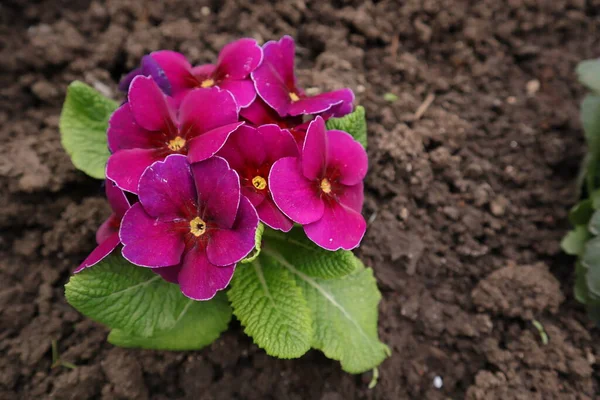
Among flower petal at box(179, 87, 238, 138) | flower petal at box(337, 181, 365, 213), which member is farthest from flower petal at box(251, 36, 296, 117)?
flower petal at box(337, 181, 365, 213)

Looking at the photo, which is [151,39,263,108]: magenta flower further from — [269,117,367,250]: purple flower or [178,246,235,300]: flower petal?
[178,246,235,300]: flower petal

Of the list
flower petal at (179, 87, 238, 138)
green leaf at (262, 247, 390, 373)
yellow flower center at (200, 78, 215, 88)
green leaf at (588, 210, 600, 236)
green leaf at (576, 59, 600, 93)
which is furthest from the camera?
green leaf at (576, 59, 600, 93)

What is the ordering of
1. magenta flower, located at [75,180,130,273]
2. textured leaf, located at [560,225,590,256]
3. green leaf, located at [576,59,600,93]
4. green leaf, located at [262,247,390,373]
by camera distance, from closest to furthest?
1. magenta flower, located at [75,180,130,273]
2. green leaf, located at [262,247,390,373]
3. textured leaf, located at [560,225,590,256]
4. green leaf, located at [576,59,600,93]

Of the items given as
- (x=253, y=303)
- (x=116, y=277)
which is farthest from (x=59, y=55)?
(x=253, y=303)

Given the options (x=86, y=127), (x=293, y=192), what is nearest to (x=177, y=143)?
(x=293, y=192)

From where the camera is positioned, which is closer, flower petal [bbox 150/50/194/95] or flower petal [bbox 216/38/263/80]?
flower petal [bbox 216/38/263/80]

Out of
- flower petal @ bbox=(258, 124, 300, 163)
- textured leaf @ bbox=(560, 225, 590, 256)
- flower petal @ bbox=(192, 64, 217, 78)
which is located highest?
flower petal @ bbox=(258, 124, 300, 163)

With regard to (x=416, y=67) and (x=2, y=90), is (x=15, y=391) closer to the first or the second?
(x=2, y=90)
